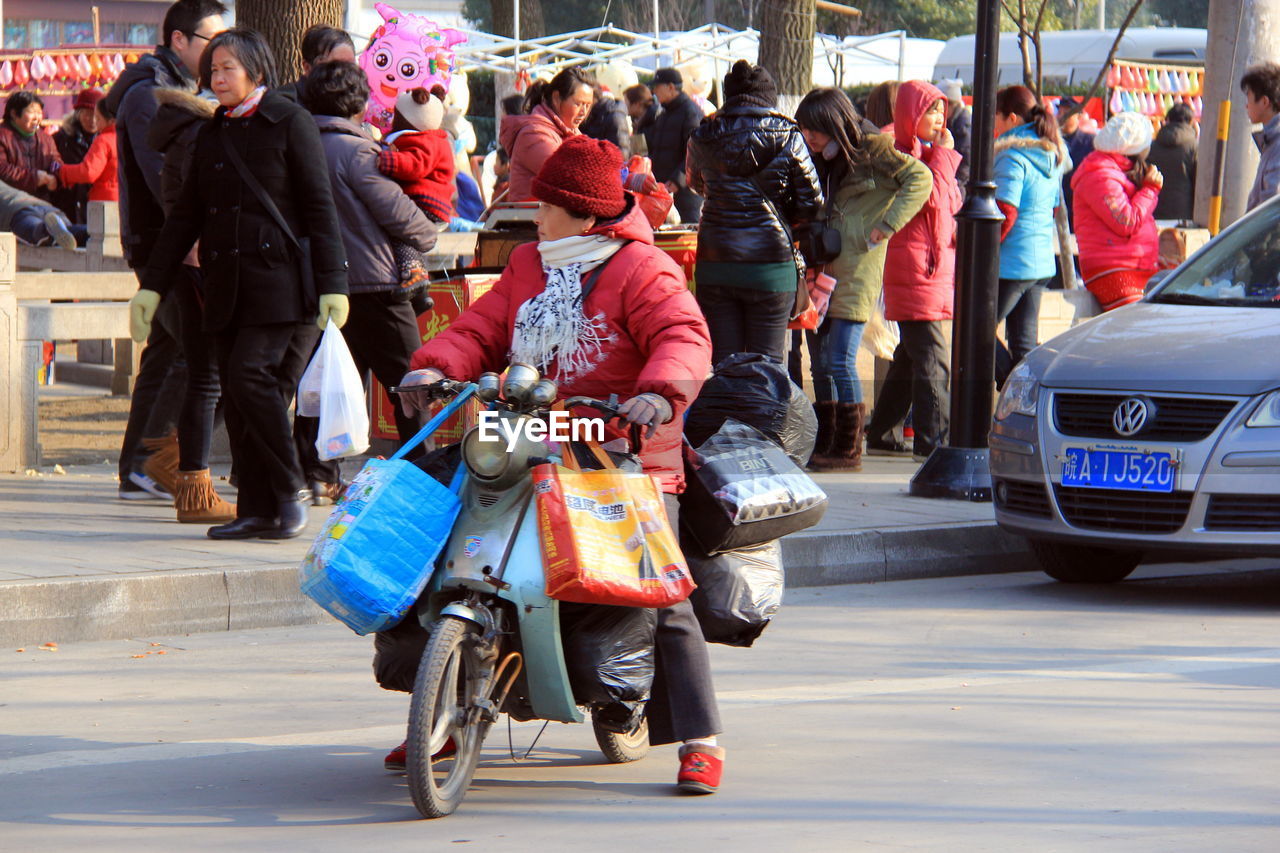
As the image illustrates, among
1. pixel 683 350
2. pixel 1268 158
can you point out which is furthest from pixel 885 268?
pixel 683 350

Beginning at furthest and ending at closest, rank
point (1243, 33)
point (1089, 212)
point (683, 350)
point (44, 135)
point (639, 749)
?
point (44, 135), point (1243, 33), point (1089, 212), point (639, 749), point (683, 350)

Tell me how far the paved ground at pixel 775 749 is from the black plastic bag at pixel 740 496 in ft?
2.09

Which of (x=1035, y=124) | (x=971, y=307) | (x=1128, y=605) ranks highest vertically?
(x=1035, y=124)

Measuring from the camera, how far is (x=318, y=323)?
8.20 metres

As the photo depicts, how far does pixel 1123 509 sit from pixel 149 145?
14.2 ft

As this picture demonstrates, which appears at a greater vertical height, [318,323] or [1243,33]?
[1243,33]

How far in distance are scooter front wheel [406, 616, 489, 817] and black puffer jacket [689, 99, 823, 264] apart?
5642mm

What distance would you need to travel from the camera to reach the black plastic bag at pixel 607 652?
4.84 m

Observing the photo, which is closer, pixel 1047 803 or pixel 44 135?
pixel 1047 803

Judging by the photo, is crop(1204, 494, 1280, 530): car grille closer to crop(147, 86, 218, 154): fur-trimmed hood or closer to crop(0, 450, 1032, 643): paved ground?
crop(0, 450, 1032, 643): paved ground

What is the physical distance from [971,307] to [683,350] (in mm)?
5436

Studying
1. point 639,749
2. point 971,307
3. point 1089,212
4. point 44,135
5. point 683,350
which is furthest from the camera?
point 44,135

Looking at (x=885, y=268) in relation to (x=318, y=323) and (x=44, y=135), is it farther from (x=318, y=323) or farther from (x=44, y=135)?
(x=44, y=135)

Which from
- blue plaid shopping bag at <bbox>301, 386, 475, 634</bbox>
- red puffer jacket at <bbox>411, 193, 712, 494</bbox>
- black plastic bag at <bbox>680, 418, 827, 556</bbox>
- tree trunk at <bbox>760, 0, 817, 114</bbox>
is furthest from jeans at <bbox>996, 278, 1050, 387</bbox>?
blue plaid shopping bag at <bbox>301, 386, 475, 634</bbox>
